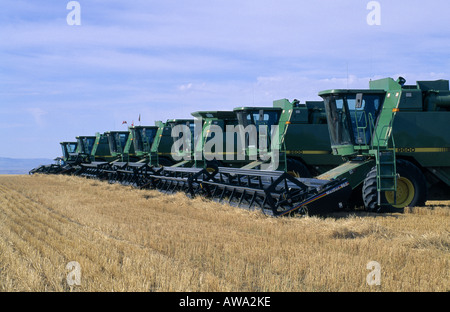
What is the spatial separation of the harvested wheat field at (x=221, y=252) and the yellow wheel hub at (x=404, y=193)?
1.31 feet

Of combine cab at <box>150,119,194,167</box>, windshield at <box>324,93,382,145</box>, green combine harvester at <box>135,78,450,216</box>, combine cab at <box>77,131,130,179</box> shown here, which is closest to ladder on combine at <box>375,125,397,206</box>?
green combine harvester at <box>135,78,450,216</box>

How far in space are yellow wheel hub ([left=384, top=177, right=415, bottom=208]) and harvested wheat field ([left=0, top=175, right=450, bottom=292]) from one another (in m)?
0.40

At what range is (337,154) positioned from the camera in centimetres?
1020

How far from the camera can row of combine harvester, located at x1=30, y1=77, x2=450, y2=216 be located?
8602 millimetres

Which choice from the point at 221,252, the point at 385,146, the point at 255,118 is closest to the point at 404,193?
the point at 385,146

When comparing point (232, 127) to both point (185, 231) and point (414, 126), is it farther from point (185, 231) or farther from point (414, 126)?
point (185, 231)

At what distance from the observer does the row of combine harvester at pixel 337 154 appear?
860 centimetres

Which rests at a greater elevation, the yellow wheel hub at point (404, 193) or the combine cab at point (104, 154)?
the combine cab at point (104, 154)

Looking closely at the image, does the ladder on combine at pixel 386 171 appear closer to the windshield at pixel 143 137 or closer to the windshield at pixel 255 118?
the windshield at pixel 255 118

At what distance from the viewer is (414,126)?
9.94 m

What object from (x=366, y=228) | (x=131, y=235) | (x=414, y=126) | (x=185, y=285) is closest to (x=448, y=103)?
(x=414, y=126)

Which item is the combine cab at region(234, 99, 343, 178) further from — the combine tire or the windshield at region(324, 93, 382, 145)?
the combine tire

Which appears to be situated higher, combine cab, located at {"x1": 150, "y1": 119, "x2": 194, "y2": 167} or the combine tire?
combine cab, located at {"x1": 150, "y1": 119, "x2": 194, "y2": 167}

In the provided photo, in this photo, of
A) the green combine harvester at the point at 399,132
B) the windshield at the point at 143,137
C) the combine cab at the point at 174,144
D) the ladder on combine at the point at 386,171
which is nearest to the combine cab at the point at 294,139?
the green combine harvester at the point at 399,132
